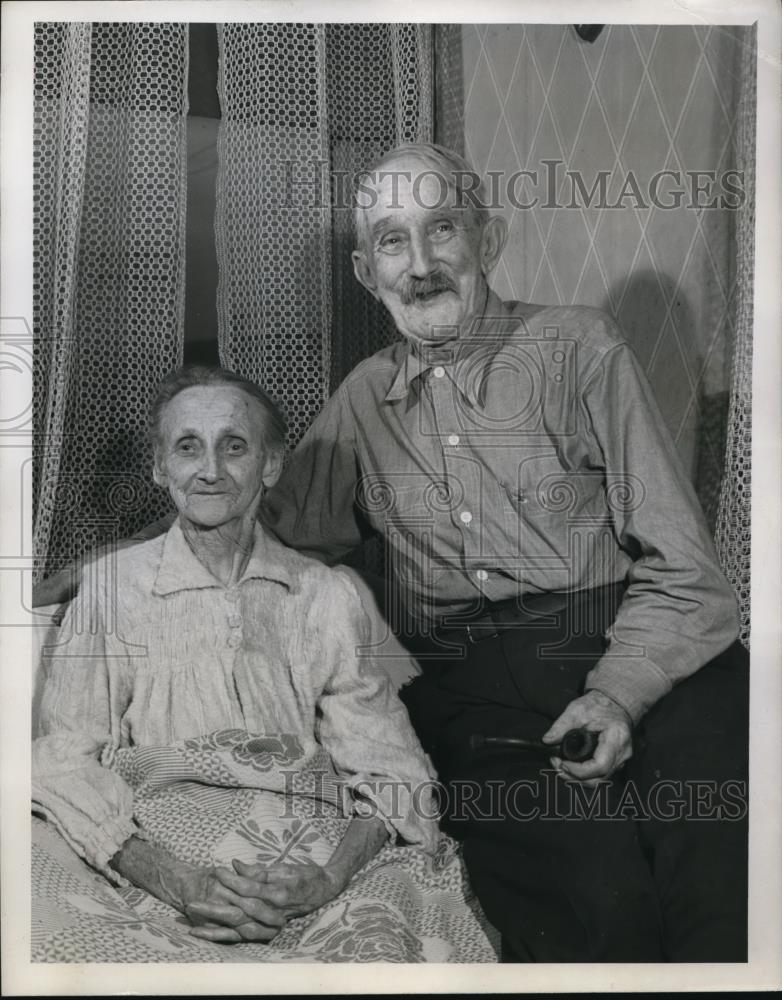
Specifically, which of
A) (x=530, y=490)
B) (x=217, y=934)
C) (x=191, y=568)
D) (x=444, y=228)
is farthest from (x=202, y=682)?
(x=444, y=228)

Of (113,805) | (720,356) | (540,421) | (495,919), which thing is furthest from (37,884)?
(720,356)

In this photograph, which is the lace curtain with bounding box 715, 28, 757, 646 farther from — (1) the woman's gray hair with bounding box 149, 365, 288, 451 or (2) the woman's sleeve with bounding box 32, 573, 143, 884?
(2) the woman's sleeve with bounding box 32, 573, 143, 884

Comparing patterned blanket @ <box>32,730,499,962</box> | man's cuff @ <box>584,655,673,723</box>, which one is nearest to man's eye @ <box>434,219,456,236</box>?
man's cuff @ <box>584,655,673,723</box>

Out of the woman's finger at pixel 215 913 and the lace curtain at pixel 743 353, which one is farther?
the lace curtain at pixel 743 353

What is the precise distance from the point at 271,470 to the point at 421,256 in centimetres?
50

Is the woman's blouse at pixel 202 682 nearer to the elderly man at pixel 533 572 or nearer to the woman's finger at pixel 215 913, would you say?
the elderly man at pixel 533 572

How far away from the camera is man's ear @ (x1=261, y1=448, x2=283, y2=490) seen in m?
2.26

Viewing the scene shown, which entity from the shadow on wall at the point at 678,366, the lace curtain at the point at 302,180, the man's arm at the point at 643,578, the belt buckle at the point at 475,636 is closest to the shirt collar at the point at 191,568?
the lace curtain at the point at 302,180

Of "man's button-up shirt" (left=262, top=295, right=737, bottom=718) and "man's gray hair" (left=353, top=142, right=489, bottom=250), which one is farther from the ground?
"man's gray hair" (left=353, top=142, right=489, bottom=250)

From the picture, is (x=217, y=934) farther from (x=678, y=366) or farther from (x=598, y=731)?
(x=678, y=366)

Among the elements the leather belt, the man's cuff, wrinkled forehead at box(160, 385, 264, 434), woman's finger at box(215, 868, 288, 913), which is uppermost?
wrinkled forehead at box(160, 385, 264, 434)

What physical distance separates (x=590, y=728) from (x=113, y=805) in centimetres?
91

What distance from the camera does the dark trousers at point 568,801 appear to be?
2.21 metres

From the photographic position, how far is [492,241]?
89.6 inches
